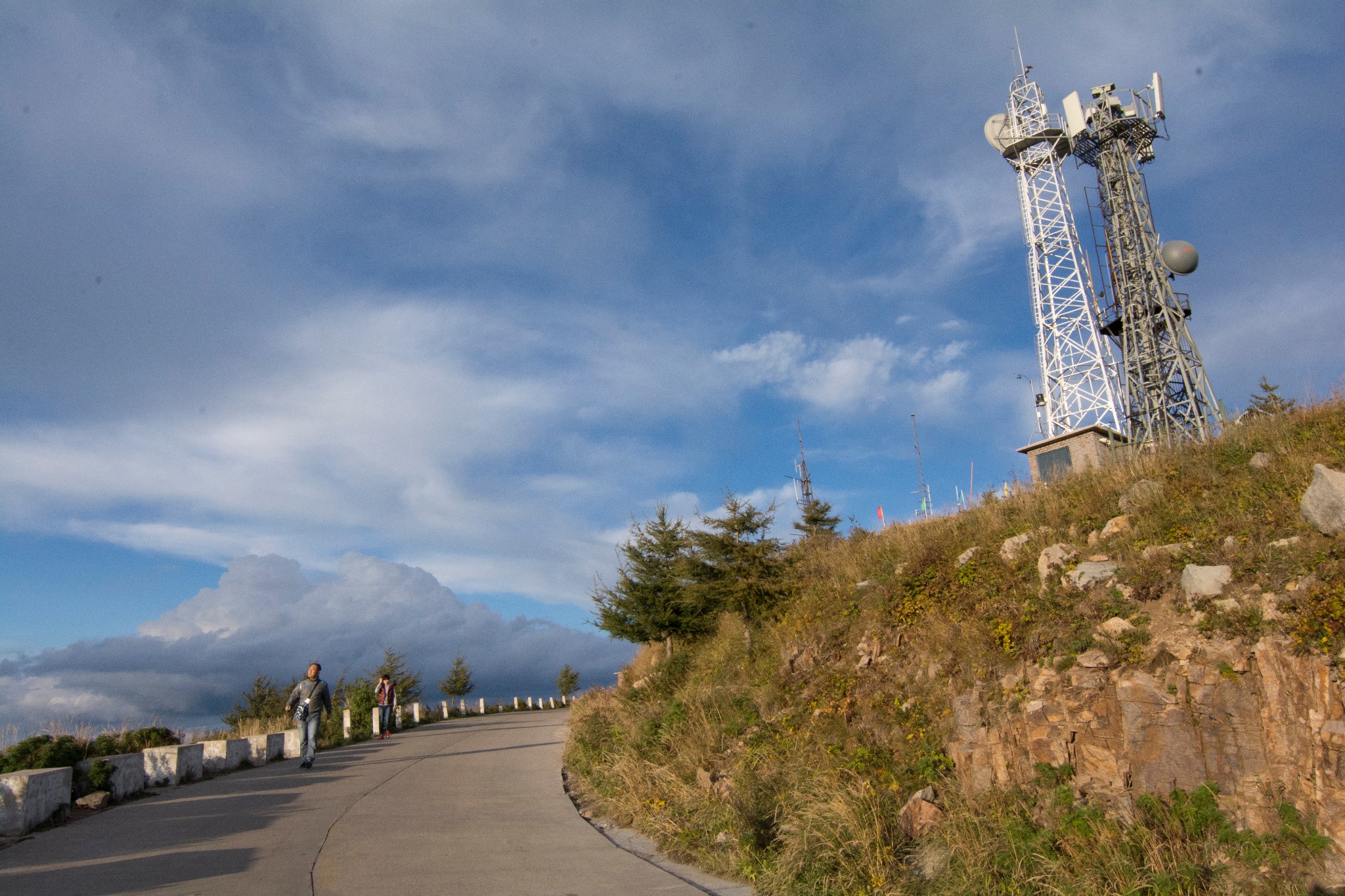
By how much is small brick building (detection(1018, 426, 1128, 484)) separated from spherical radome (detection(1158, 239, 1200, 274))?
688 centimetres

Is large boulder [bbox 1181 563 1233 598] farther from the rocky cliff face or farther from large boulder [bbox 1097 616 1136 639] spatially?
large boulder [bbox 1097 616 1136 639]

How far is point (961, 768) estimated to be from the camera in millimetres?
7996

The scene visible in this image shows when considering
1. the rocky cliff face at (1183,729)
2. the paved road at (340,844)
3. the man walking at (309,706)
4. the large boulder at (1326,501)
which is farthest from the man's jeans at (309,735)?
the large boulder at (1326,501)

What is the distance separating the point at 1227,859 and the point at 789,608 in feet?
27.6

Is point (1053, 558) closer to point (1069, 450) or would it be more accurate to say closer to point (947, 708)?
point (947, 708)

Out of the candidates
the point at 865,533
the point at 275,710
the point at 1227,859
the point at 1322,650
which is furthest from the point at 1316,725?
the point at 275,710

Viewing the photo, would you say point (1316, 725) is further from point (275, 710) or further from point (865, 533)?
point (275, 710)

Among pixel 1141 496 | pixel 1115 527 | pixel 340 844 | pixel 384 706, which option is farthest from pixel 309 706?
pixel 1141 496

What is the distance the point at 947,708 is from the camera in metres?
8.70

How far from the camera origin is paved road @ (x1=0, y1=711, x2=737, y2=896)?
6.30 m

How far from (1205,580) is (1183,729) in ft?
5.54

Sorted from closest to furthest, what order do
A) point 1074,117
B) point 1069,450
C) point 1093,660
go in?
point 1093,660 → point 1069,450 → point 1074,117

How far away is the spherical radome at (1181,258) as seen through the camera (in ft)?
83.6

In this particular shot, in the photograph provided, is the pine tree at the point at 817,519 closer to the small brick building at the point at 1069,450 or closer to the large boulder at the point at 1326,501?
the small brick building at the point at 1069,450
